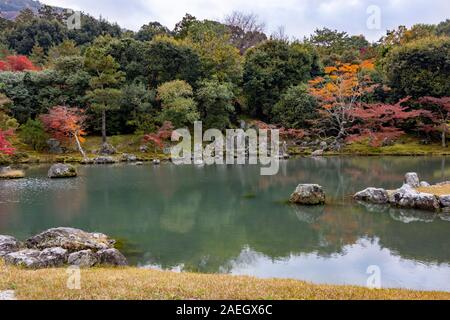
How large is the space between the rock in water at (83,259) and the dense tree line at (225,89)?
1154 inches

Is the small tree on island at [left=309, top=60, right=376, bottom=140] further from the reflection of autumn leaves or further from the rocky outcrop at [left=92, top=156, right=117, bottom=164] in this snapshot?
the reflection of autumn leaves

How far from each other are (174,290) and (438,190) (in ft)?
53.4

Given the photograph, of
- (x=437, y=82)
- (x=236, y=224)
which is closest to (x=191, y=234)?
(x=236, y=224)

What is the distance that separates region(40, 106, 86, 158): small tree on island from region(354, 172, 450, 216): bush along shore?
25.7 meters

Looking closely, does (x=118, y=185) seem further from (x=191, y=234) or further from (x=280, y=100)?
(x=280, y=100)

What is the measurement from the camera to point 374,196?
790 inches

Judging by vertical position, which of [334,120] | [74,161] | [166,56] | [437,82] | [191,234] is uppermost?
[166,56]

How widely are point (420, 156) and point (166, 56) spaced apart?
27.0 meters

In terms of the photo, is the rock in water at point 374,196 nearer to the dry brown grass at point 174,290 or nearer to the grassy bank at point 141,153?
the dry brown grass at point 174,290

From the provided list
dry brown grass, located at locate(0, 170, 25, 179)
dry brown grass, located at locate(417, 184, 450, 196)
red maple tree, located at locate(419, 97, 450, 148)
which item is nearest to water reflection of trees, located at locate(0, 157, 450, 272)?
dry brown grass, located at locate(417, 184, 450, 196)

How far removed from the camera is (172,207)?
20.2m

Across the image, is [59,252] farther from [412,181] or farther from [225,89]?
[225,89]

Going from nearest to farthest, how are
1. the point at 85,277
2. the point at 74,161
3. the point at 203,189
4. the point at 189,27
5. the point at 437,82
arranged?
the point at 85,277, the point at 203,189, the point at 74,161, the point at 437,82, the point at 189,27
